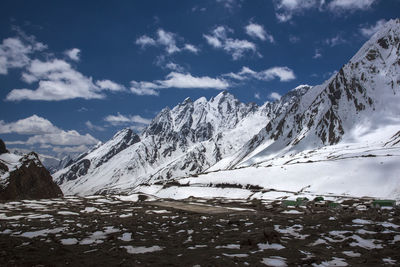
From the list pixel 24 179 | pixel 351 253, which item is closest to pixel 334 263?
pixel 351 253

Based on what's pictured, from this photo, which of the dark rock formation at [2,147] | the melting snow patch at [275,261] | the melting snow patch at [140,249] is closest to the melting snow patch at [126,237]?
the melting snow patch at [140,249]

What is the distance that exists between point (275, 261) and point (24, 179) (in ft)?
400

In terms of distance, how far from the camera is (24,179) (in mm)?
109938

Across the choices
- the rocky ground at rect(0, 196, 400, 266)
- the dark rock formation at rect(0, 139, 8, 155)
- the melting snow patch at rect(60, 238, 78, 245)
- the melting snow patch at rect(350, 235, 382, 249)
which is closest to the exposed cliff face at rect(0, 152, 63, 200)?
the dark rock formation at rect(0, 139, 8, 155)

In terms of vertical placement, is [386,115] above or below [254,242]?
above

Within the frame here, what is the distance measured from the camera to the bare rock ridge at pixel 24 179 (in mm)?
98562

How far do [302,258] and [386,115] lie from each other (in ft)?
723

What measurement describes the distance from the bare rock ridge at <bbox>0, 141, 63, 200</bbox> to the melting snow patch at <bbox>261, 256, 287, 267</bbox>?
106 meters

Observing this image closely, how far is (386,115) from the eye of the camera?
7628 inches

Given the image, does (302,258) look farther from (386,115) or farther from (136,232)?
(386,115)

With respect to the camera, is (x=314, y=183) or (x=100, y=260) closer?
(x=100, y=260)

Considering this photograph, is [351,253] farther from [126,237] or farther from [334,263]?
[126,237]

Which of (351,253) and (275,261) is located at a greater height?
(275,261)

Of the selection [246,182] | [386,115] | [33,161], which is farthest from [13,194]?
[386,115]
